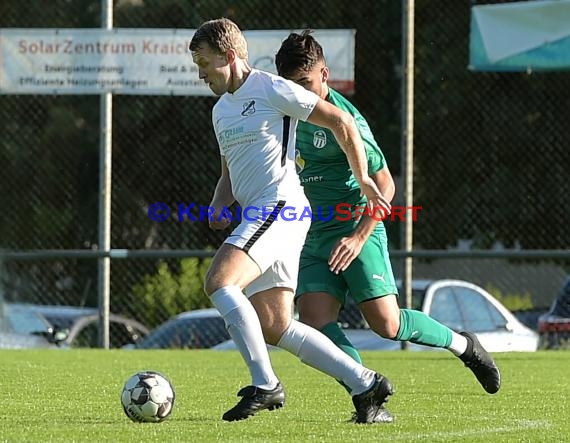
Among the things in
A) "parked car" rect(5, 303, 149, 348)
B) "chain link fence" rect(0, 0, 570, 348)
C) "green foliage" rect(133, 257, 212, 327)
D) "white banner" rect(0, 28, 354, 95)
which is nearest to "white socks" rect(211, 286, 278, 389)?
"white banner" rect(0, 28, 354, 95)

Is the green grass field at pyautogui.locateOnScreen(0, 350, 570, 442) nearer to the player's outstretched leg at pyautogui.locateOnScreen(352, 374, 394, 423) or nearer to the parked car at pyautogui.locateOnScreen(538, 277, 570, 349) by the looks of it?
the player's outstretched leg at pyautogui.locateOnScreen(352, 374, 394, 423)

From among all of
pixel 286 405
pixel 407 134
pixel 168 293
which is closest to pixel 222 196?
pixel 286 405

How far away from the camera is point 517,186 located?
62.2 ft

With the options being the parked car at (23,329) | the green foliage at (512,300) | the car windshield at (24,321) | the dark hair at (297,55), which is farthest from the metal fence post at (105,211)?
the green foliage at (512,300)

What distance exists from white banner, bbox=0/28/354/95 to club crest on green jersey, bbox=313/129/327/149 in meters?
6.57

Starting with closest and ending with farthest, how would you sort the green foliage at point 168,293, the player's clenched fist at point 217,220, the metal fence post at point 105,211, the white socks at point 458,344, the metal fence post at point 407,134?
the player's clenched fist at point 217,220 → the white socks at point 458,344 → the metal fence post at point 407,134 → the metal fence post at point 105,211 → the green foliage at point 168,293

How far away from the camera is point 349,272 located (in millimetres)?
6559

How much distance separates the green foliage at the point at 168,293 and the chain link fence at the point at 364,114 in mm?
29

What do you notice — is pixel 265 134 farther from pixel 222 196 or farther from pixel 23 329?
pixel 23 329

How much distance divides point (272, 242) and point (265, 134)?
469 mm

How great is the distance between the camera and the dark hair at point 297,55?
6.40 metres

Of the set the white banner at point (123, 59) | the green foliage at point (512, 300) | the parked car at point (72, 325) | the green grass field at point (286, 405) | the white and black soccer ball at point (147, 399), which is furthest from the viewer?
the green foliage at point (512, 300)

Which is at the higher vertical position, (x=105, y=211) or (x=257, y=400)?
(x=105, y=211)

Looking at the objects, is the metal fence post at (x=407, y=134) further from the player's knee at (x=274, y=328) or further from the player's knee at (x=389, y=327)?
the player's knee at (x=274, y=328)
